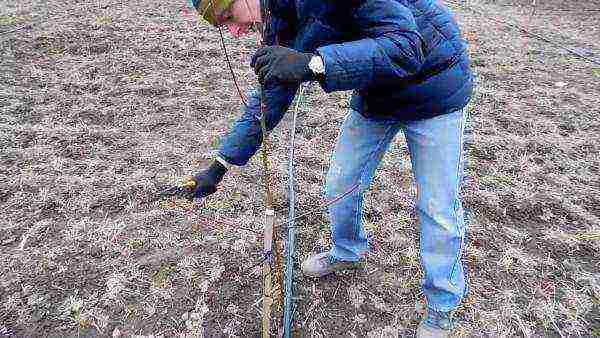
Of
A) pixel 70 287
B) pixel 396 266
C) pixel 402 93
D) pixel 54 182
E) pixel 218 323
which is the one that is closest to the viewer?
pixel 402 93

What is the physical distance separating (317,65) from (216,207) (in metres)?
1.78

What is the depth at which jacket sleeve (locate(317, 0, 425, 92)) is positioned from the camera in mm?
1346

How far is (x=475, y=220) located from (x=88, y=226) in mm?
2244

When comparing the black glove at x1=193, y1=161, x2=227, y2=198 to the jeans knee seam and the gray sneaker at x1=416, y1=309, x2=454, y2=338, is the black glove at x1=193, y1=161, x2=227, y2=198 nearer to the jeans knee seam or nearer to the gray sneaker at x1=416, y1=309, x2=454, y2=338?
the jeans knee seam

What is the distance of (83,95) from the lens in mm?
4160

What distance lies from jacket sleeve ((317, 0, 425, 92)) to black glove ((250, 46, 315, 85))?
0.07m

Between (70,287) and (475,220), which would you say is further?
(475,220)

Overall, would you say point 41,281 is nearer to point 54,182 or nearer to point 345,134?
point 54,182

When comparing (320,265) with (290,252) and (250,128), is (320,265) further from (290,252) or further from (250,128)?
(250,128)

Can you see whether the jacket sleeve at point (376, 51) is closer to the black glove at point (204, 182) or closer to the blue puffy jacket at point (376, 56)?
the blue puffy jacket at point (376, 56)

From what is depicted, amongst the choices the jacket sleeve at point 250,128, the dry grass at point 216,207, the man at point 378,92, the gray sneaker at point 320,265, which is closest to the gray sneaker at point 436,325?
the man at point 378,92

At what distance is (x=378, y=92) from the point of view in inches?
67.7

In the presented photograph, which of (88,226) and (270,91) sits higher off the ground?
(270,91)

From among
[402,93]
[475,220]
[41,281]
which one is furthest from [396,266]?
[41,281]
